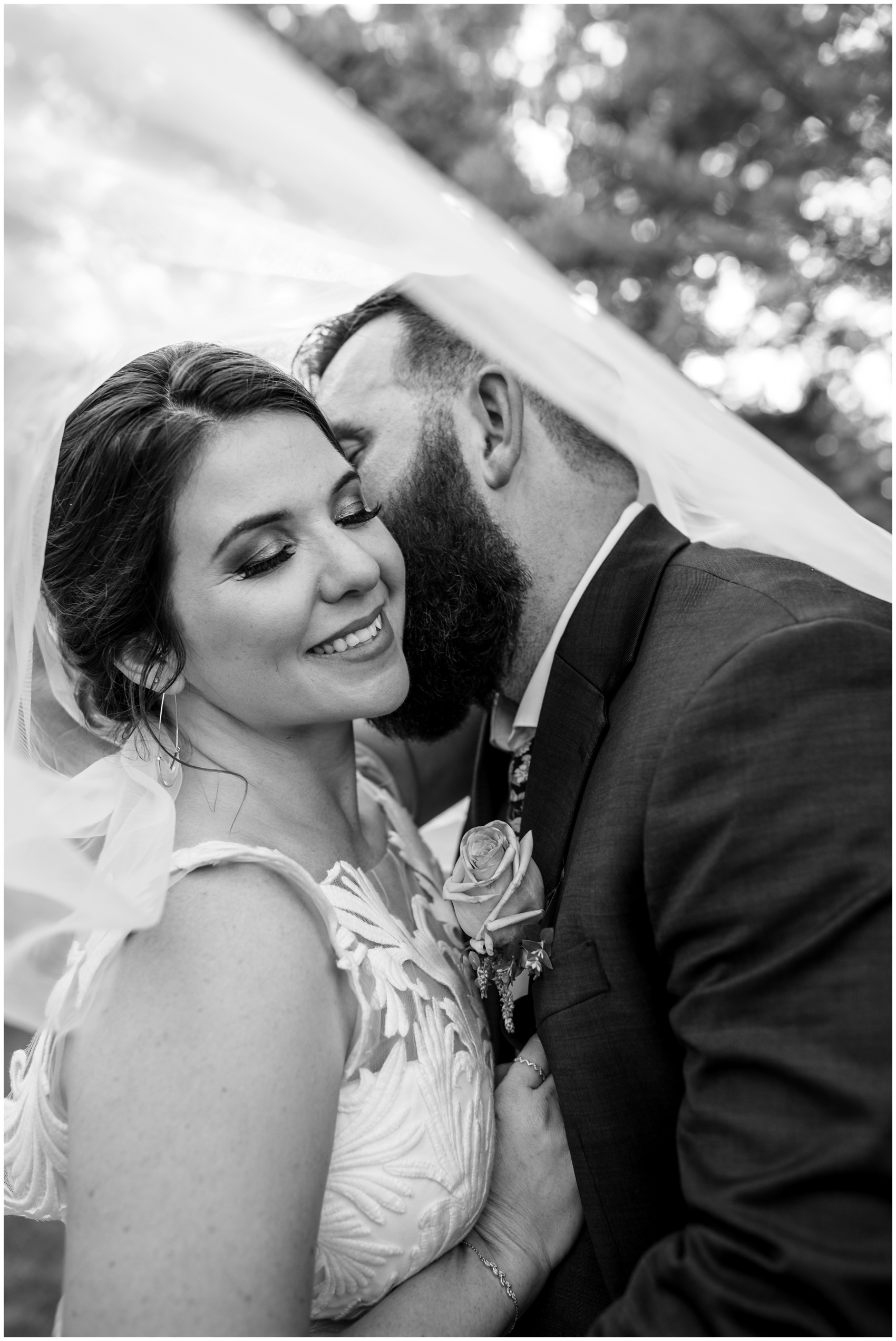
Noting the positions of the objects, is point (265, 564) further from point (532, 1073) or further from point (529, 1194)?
point (529, 1194)

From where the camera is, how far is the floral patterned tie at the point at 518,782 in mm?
2682

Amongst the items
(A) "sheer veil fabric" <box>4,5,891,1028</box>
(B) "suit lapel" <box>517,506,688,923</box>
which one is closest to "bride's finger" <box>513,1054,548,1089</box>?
(B) "suit lapel" <box>517,506,688,923</box>

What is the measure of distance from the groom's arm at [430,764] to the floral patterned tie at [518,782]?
25.3 inches

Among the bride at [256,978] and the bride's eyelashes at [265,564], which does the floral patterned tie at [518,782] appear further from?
the bride's eyelashes at [265,564]

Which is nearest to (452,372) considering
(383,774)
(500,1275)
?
(383,774)

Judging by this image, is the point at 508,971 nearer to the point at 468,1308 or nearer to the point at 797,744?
the point at 468,1308

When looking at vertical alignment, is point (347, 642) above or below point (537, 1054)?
above

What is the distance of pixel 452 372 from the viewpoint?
2838 millimetres

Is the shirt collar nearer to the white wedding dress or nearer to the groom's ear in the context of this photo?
the groom's ear

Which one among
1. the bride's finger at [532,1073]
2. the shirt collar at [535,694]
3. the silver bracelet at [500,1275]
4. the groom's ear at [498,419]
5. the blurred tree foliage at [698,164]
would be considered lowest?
the silver bracelet at [500,1275]

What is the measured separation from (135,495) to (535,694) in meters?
1.11

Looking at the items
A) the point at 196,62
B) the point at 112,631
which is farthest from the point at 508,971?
the point at 196,62

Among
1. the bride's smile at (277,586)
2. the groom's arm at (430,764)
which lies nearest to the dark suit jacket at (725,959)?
the bride's smile at (277,586)

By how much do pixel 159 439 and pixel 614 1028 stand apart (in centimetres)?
142
